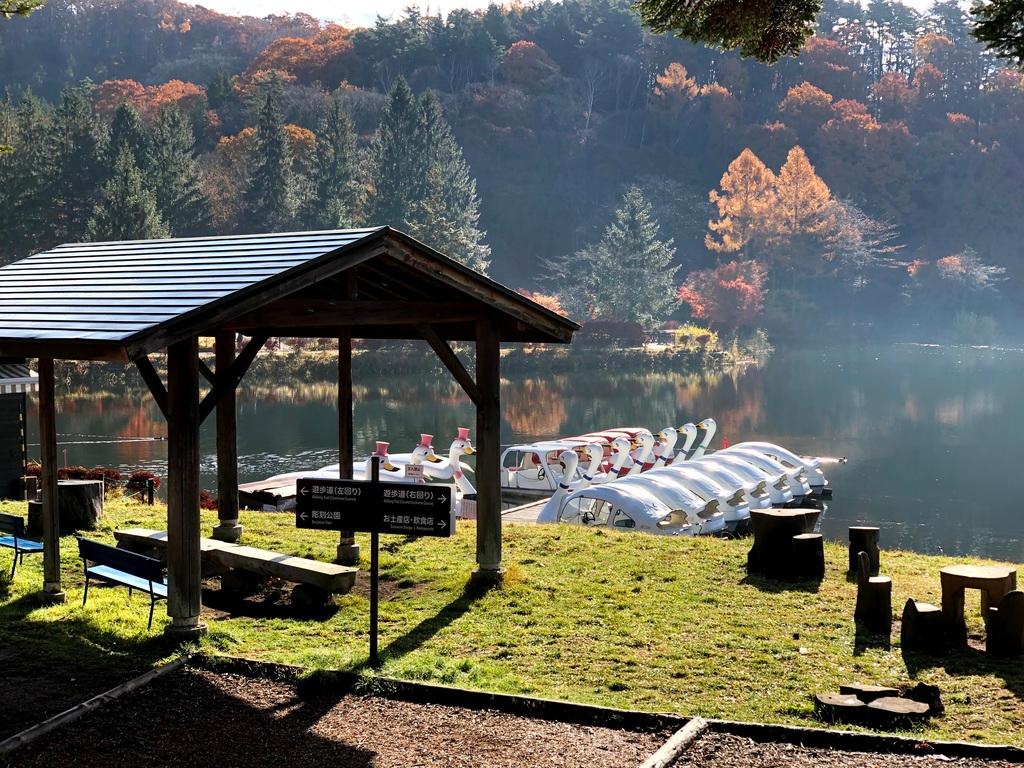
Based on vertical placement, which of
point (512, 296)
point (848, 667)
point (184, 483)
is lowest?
point (848, 667)

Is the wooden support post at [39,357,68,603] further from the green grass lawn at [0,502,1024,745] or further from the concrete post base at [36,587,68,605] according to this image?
the green grass lawn at [0,502,1024,745]

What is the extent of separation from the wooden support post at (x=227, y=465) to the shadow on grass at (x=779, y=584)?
497cm

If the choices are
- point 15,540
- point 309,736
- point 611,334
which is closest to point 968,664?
point 309,736

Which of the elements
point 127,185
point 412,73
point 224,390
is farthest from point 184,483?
point 412,73

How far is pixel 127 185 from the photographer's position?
4428 centimetres

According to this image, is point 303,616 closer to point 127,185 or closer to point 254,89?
point 127,185

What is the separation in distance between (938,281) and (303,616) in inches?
3022

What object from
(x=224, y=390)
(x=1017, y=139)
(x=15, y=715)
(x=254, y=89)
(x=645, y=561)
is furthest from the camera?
(x=1017, y=139)

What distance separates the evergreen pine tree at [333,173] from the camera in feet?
188

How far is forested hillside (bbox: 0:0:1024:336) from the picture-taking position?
194 feet

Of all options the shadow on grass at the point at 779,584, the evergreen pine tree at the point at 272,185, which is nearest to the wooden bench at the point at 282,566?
the shadow on grass at the point at 779,584

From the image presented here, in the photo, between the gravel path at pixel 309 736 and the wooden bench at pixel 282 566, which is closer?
the gravel path at pixel 309 736

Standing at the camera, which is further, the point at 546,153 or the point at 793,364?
the point at 546,153

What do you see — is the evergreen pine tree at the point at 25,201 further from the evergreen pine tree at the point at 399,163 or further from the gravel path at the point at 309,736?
the gravel path at the point at 309,736
